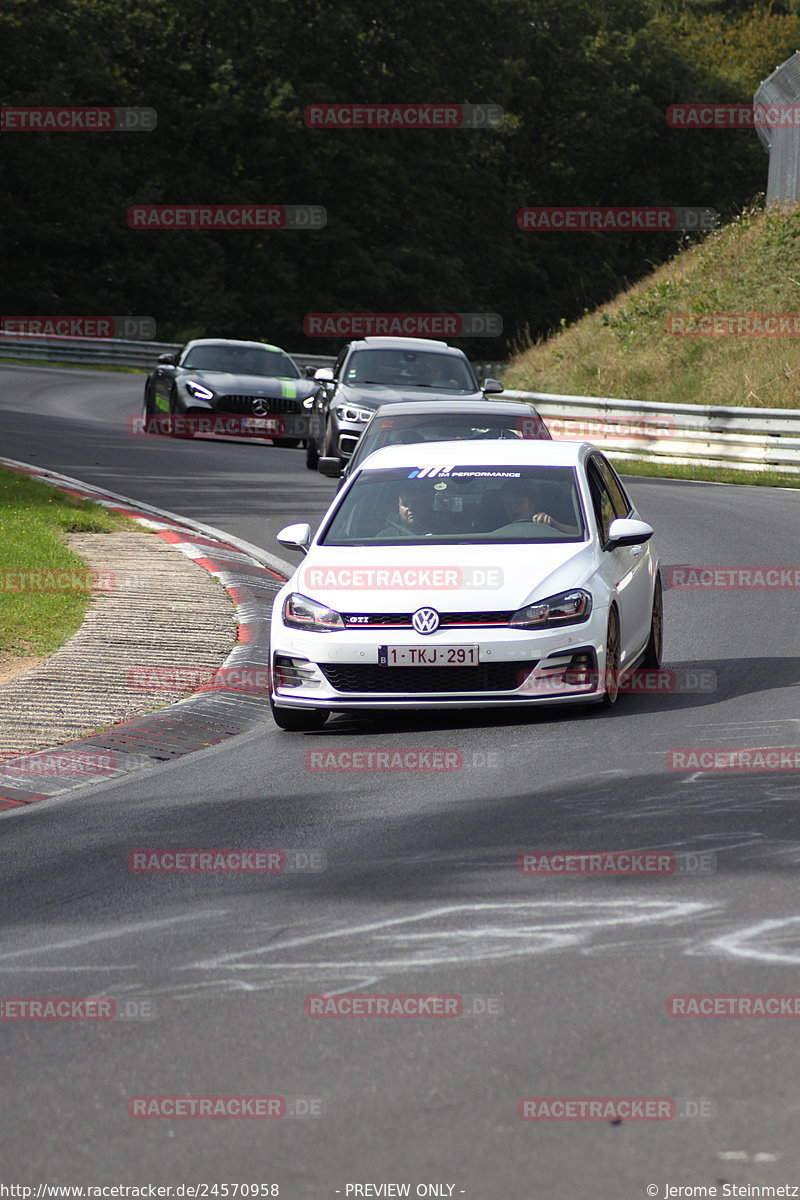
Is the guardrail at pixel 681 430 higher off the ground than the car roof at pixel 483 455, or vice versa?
the car roof at pixel 483 455

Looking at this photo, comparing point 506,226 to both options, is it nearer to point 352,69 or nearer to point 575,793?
point 352,69

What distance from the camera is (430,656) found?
925 cm

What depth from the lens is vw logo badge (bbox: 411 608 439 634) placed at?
9297 millimetres

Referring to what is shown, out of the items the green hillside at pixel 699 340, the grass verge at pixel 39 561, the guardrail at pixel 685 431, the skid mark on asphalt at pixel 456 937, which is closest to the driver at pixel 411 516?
the grass verge at pixel 39 561

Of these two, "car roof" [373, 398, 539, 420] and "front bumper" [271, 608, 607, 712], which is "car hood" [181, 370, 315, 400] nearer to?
"car roof" [373, 398, 539, 420]

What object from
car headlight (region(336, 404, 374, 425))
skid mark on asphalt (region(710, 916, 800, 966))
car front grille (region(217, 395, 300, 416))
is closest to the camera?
skid mark on asphalt (region(710, 916, 800, 966))

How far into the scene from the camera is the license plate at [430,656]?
363 inches

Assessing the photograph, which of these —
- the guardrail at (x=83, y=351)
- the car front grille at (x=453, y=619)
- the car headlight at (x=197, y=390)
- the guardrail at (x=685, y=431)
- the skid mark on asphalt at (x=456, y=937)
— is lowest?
the guardrail at (x=83, y=351)

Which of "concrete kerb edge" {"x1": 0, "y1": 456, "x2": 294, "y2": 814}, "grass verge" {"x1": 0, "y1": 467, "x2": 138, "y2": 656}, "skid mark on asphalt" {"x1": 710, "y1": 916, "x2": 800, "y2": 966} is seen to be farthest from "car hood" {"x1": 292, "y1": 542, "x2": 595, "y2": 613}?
"skid mark on asphalt" {"x1": 710, "y1": 916, "x2": 800, "y2": 966}

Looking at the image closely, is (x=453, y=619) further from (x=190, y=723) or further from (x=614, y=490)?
(x=614, y=490)

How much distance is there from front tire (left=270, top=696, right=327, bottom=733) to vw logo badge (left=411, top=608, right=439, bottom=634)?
706 mm

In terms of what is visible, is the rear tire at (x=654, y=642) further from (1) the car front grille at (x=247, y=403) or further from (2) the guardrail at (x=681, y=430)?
(1) the car front grille at (x=247, y=403)

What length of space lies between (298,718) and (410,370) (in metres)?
14.3

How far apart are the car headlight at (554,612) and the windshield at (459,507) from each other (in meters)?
0.71
